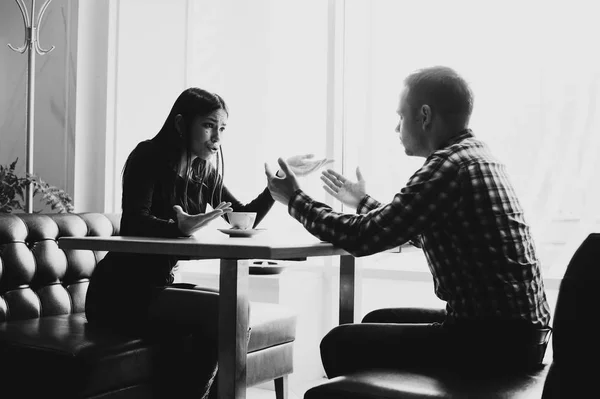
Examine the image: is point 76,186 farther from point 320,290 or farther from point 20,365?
point 20,365

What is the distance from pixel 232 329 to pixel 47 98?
2.66m

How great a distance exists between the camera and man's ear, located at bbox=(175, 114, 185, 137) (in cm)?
234

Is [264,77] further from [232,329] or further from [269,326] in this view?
[232,329]

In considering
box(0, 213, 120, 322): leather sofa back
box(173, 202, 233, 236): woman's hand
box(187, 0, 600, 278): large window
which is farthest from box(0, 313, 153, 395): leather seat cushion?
box(187, 0, 600, 278): large window

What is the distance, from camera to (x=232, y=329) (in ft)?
5.28

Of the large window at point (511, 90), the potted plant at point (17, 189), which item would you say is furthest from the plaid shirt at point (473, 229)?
the potted plant at point (17, 189)

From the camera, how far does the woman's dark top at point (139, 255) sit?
2.12m

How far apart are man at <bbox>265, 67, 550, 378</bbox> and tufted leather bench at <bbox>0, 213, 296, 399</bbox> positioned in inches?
29.0

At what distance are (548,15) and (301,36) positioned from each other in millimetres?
1377

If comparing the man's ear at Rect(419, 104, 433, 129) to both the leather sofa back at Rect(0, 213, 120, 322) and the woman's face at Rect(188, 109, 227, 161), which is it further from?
the leather sofa back at Rect(0, 213, 120, 322)

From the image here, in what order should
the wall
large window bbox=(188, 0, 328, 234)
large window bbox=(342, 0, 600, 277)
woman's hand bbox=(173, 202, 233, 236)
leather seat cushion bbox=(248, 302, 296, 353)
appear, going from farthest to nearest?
large window bbox=(188, 0, 328, 234), the wall, large window bbox=(342, 0, 600, 277), leather seat cushion bbox=(248, 302, 296, 353), woman's hand bbox=(173, 202, 233, 236)

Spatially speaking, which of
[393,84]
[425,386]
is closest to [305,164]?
[425,386]

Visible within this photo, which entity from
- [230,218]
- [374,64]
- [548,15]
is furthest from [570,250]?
[230,218]

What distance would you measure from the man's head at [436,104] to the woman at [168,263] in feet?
2.09
